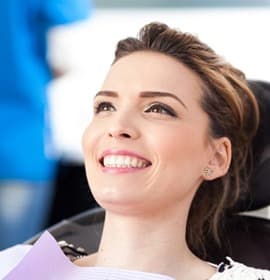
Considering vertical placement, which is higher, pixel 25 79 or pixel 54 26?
pixel 54 26

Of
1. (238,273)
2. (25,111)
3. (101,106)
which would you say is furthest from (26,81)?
(238,273)

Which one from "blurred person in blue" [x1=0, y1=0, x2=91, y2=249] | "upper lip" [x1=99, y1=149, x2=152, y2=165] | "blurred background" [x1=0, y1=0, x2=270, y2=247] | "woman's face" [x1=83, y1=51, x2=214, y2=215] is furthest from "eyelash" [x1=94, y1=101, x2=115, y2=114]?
"blurred background" [x1=0, y1=0, x2=270, y2=247]

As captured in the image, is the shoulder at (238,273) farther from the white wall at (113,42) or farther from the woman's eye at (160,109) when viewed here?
the white wall at (113,42)

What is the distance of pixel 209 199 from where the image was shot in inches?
56.0

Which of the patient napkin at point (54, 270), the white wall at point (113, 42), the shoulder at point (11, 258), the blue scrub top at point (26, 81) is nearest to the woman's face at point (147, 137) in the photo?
the patient napkin at point (54, 270)

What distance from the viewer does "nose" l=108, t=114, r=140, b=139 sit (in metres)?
1.21

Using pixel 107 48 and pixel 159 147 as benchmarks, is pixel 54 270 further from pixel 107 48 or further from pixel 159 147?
pixel 107 48

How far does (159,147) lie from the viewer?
1200 millimetres

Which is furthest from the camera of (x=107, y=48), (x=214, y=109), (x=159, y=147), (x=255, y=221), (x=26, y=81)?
(x=107, y=48)

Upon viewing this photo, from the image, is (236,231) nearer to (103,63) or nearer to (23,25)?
(23,25)

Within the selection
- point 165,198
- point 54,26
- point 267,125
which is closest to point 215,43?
point 54,26

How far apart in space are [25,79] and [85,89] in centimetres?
67

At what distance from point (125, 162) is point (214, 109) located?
0.21 m

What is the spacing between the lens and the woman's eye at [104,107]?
1.29m
